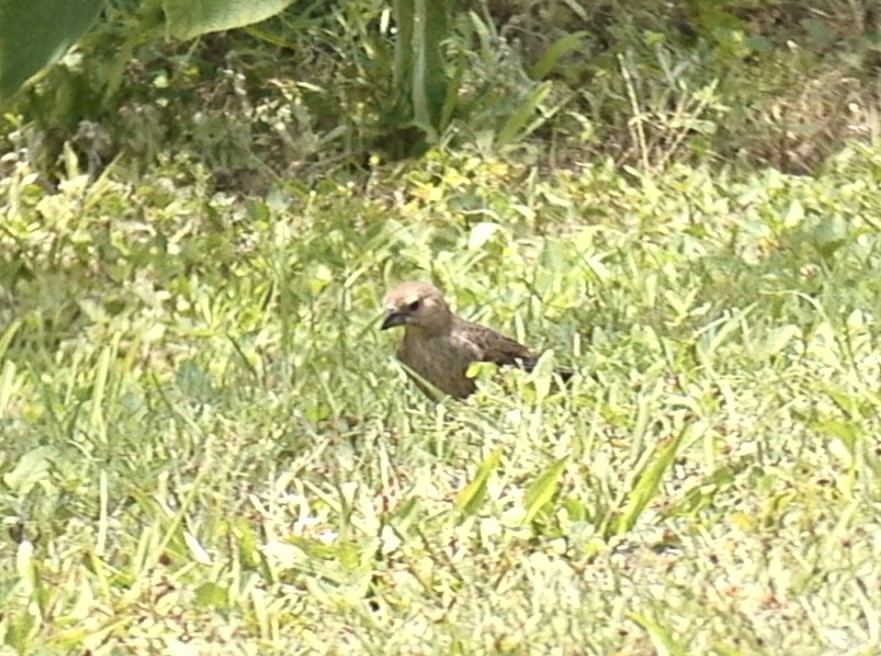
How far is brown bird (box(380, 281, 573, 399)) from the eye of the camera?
15.4ft

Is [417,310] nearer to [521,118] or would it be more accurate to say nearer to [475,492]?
[475,492]

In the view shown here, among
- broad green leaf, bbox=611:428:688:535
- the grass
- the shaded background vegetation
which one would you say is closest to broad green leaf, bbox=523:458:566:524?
the grass

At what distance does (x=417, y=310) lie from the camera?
189 inches

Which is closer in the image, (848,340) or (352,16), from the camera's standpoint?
(848,340)

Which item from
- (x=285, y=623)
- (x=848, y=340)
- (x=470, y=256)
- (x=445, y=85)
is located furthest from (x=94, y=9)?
(x=445, y=85)

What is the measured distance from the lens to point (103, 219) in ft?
19.1

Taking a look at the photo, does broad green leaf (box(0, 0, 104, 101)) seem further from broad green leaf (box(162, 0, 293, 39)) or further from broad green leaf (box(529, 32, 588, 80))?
broad green leaf (box(529, 32, 588, 80))

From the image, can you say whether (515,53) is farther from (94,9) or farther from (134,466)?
(94,9)

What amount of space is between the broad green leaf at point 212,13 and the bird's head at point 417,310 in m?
1.44

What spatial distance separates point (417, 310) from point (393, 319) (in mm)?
64

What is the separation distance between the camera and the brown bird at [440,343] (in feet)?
15.4

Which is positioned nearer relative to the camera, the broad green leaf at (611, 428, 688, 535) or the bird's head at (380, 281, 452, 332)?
Answer: the broad green leaf at (611, 428, 688, 535)

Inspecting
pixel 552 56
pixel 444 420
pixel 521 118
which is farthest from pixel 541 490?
pixel 552 56

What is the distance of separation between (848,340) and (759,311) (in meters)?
0.37
